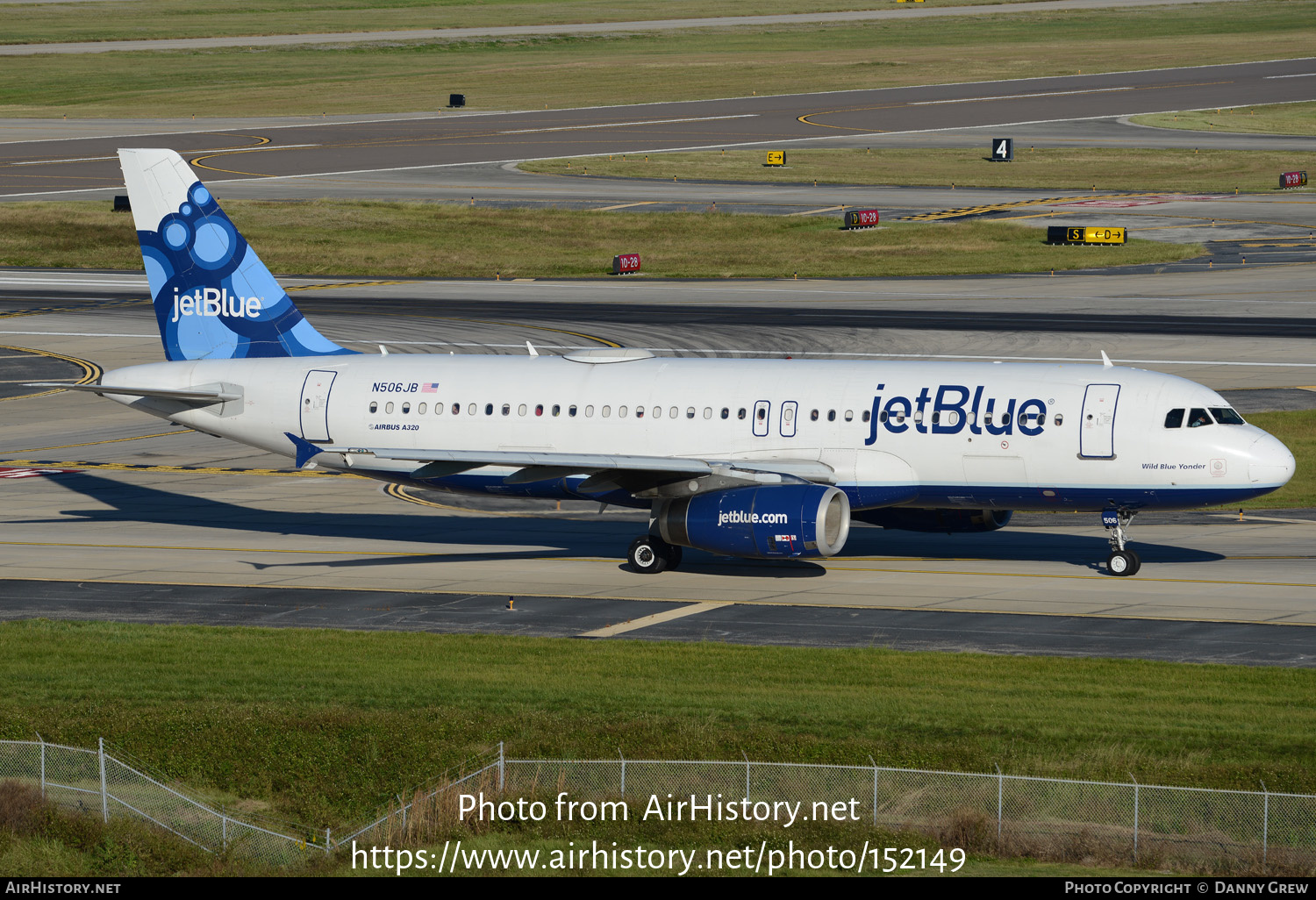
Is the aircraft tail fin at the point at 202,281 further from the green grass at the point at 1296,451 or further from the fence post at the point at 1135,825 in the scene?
the fence post at the point at 1135,825

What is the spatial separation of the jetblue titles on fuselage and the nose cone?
16.5 ft

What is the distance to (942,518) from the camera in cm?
4553

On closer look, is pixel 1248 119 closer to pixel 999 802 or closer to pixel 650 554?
pixel 650 554

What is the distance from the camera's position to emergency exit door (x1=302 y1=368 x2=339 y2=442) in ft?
153

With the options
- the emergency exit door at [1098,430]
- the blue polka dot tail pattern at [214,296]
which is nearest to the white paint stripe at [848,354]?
the blue polka dot tail pattern at [214,296]

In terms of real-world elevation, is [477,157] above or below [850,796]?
above

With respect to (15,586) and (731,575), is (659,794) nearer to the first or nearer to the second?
(731,575)

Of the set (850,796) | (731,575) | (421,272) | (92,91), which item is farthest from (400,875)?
(92,91)

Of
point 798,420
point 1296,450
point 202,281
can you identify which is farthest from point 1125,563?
point 202,281

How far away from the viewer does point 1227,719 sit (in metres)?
29.8

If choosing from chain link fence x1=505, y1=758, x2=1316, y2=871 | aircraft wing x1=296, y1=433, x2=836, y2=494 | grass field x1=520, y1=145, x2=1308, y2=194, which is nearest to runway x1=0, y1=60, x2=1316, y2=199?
grass field x1=520, y1=145, x2=1308, y2=194

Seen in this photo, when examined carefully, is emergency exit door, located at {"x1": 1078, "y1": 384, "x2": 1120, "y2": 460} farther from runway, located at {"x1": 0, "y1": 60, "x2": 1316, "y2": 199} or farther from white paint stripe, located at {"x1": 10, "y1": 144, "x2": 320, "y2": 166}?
white paint stripe, located at {"x1": 10, "y1": 144, "x2": 320, "y2": 166}

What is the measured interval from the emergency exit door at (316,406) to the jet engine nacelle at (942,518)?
14924 millimetres

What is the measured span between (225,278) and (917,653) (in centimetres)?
2418
